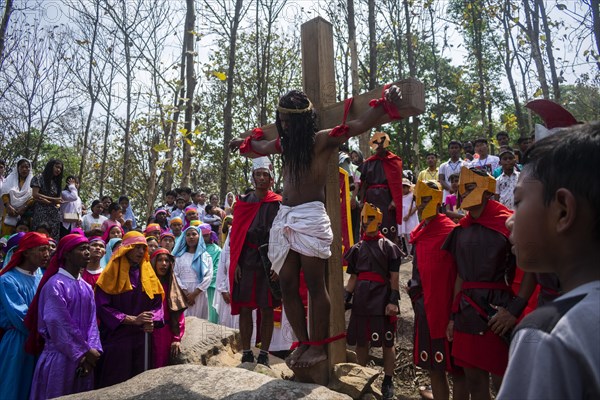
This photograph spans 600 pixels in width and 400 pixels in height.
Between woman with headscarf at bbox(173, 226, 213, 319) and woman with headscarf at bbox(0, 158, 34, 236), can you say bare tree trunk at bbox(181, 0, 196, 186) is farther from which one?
woman with headscarf at bbox(173, 226, 213, 319)

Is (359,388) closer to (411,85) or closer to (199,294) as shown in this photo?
(411,85)

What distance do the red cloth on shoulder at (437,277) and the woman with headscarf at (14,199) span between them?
758 cm

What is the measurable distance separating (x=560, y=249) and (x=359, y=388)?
2724 mm

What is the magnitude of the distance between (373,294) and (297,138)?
247cm

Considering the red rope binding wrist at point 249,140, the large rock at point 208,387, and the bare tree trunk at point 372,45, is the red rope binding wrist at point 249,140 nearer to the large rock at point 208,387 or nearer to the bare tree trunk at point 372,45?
the large rock at point 208,387

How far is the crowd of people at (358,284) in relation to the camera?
1.08m

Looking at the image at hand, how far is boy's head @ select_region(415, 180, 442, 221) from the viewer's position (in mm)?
4797

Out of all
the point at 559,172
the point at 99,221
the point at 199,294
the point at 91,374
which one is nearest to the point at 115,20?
the point at 99,221

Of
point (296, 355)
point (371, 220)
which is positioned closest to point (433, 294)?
point (371, 220)

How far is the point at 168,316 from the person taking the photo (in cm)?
569

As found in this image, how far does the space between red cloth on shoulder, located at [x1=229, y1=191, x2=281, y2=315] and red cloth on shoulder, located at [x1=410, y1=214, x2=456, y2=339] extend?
189 centimetres

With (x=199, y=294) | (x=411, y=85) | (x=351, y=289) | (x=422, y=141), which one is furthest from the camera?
(x=422, y=141)

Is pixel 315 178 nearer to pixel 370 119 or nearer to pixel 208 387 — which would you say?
pixel 370 119

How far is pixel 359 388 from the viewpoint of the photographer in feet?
11.7
